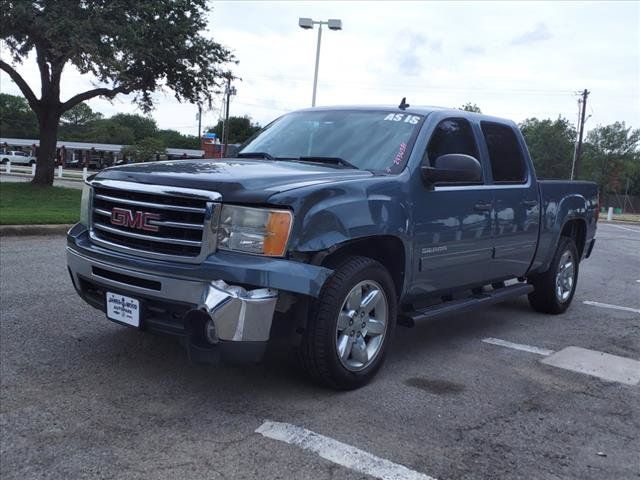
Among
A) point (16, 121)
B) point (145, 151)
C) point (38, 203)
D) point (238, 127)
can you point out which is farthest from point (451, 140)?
point (16, 121)

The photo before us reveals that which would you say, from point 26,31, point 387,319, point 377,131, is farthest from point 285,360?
point 26,31

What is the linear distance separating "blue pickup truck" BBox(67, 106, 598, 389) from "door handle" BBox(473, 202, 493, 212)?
17 millimetres

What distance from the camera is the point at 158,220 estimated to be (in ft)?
12.0

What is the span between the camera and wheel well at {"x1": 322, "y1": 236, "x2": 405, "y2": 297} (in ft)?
13.0

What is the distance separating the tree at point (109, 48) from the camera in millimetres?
17047

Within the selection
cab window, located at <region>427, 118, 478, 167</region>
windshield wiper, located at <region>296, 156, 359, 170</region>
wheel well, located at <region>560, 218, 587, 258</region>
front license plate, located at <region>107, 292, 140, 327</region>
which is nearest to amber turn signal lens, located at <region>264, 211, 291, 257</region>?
front license plate, located at <region>107, 292, 140, 327</region>

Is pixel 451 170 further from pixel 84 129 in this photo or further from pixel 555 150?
pixel 84 129

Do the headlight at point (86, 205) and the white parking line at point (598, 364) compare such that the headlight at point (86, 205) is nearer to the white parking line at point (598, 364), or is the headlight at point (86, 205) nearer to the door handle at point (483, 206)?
the door handle at point (483, 206)

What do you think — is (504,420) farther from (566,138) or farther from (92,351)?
(566,138)

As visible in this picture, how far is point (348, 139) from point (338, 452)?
2512 mm

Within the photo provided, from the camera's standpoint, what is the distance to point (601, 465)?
318 centimetres

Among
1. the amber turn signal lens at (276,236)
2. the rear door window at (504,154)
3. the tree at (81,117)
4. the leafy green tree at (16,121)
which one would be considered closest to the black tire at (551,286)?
the rear door window at (504,154)

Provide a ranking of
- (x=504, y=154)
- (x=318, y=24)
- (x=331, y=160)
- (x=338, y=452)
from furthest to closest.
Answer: (x=318, y=24), (x=504, y=154), (x=331, y=160), (x=338, y=452)

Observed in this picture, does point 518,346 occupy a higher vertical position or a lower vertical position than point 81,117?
lower
